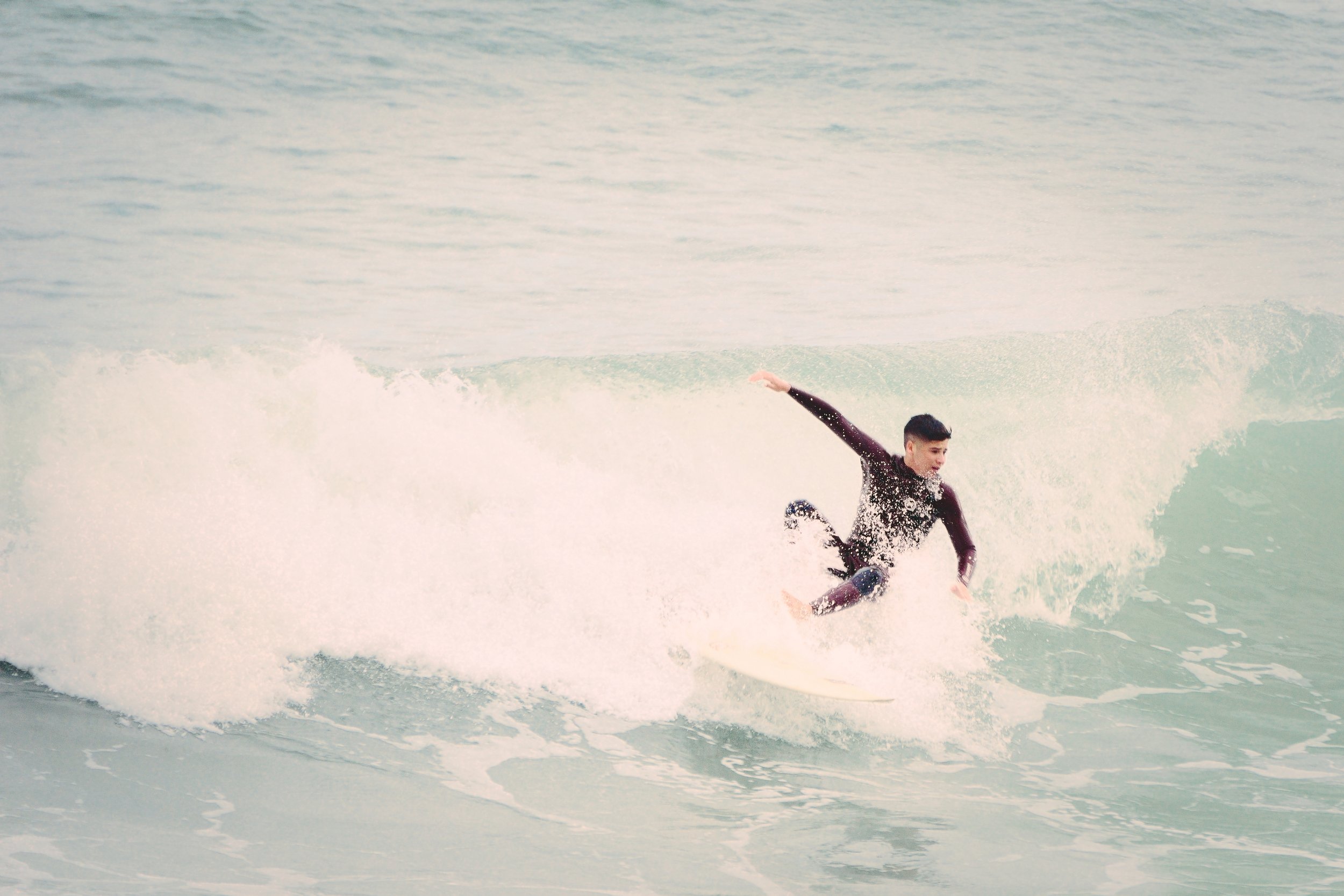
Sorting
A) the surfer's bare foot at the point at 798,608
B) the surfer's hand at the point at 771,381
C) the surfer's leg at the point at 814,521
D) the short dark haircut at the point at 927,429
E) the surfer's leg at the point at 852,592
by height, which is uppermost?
the surfer's hand at the point at 771,381

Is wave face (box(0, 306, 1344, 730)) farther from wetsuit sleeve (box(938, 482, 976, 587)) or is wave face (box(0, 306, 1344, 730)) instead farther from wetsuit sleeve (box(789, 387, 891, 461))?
wetsuit sleeve (box(789, 387, 891, 461))

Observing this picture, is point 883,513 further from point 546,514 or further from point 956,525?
point 546,514

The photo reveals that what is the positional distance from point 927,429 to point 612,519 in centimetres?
245

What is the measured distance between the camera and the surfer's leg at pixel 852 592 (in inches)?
200

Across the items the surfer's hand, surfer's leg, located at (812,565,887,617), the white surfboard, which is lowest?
the white surfboard

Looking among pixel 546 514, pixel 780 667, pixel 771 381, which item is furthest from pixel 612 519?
pixel 771 381

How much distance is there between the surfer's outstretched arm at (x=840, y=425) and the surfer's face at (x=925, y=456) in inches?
5.6

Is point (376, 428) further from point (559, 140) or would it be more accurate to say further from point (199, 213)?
point (559, 140)

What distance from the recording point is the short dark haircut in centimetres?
478

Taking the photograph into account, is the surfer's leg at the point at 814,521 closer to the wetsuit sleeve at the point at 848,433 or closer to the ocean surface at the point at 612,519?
the ocean surface at the point at 612,519

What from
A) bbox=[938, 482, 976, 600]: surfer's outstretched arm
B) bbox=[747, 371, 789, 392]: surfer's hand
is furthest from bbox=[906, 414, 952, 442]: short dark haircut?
bbox=[747, 371, 789, 392]: surfer's hand

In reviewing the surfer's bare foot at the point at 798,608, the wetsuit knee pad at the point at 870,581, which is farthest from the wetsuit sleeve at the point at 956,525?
the surfer's bare foot at the point at 798,608

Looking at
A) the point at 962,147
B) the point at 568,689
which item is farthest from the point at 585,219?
the point at 568,689

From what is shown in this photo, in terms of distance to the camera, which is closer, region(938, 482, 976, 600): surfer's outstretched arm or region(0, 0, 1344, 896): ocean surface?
region(0, 0, 1344, 896): ocean surface
